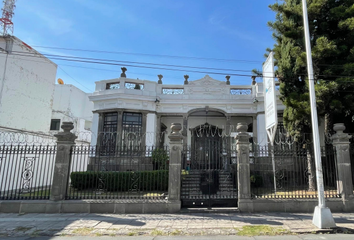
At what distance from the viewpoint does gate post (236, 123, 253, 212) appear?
7762 mm

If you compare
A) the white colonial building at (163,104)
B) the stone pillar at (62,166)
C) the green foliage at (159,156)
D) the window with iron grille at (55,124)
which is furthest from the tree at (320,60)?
the window with iron grille at (55,124)

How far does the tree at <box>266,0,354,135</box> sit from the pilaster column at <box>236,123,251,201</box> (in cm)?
354

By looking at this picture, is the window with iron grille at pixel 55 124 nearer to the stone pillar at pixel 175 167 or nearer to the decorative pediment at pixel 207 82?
the decorative pediment at pixel 207 82

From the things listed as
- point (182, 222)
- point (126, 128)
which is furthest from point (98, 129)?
point (182, 222)

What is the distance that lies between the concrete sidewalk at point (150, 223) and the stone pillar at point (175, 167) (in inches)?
26.5

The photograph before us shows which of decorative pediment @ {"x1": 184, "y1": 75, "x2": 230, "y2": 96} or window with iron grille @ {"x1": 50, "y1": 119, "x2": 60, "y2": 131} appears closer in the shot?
decorative pediment @ {"x1": 184, "y1": 75, "x2": 230, "y2": 96}

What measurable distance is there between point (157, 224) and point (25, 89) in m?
14.4

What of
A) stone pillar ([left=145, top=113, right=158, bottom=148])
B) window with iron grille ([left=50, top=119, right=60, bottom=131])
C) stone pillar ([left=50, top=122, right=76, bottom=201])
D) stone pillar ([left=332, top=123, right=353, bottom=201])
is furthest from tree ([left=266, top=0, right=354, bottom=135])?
window with iron grille ([left=50, top=119, right=60, bottom=131])

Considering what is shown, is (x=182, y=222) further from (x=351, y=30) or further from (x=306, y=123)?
(x=351, y=30)

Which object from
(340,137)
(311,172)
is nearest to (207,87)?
(311,172)

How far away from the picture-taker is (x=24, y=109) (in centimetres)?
1560

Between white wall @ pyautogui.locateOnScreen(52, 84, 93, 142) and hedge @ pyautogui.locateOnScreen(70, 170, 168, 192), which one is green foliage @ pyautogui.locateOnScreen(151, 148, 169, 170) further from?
white wall @ pyautogui.locateOnScreen(52, 84, 93, 142)

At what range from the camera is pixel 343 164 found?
7953 millimetres

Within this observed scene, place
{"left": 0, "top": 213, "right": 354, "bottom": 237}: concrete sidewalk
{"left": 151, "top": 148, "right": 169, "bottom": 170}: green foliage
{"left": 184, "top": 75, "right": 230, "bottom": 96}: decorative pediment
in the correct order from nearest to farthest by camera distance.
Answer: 1. {"left": 0, "top": 213, "right": 354, "bottom": 237}: concrete sidewalk
2. {"left": 151, "top": 148, "right": 169, "bottom": 170}: green foliage
3. {"left": 184, "top": 75, "right": 230, "bottom": 96}: decorative pediment
